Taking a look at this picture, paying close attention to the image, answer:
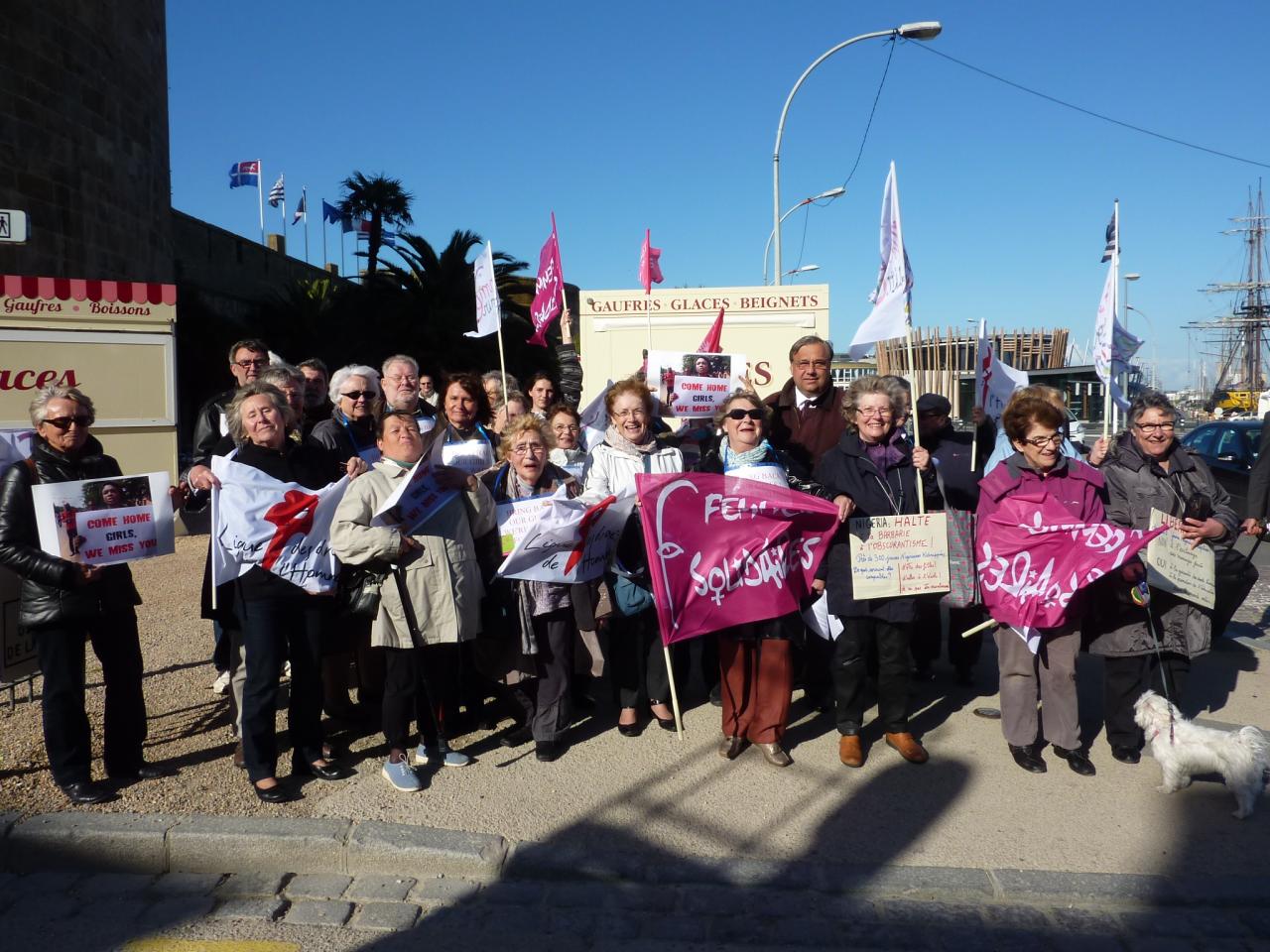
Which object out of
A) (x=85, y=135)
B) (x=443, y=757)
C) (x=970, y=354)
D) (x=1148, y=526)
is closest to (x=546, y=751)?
(x=443, y=757)

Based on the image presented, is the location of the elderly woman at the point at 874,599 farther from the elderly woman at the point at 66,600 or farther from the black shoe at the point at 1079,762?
the elderly woman at the point at 66,600

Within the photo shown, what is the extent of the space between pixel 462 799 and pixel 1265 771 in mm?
3711

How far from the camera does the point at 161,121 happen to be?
1850 centimetres

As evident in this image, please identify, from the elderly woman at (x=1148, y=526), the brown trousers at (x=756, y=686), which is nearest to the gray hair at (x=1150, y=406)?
the elderly woman at (x=1148, y=526)

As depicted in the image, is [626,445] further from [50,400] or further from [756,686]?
[50,400]

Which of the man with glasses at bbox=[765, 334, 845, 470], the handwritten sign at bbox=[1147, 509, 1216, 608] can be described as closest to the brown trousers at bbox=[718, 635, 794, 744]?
the man with glasses at bbox=[765, 334, 845, 470]

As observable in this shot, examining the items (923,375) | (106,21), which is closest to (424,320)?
(106,21)

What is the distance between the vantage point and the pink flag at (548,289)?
7680mm

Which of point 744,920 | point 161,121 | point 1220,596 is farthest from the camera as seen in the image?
point 161,121

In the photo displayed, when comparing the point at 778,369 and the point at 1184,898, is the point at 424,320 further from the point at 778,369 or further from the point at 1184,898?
the point at 1184,898

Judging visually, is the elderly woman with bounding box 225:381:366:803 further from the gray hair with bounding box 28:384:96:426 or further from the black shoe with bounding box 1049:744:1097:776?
the black shoe with bounding box 1049:744:1097:776

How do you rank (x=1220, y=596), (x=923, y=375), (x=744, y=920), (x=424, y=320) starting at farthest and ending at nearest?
1. (x=424, y=320)
2. (x=923, y=375)
3. (x=1220, y=596)
4. (x=744, y=920)

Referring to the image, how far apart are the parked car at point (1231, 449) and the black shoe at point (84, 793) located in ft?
A: 42.6

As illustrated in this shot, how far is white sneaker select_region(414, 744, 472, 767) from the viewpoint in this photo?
15.9 feet
